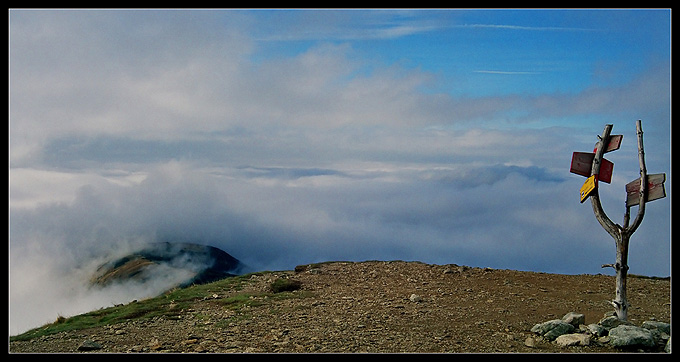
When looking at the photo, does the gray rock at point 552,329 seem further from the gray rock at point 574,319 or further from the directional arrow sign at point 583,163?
the directional arrow sign at point 583,163

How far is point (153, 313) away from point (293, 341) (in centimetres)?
551

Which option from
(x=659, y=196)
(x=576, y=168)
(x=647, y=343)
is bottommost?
(x=647, y=343)

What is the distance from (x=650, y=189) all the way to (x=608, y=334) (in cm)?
310

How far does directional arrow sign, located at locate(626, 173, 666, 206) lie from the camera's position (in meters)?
11.6

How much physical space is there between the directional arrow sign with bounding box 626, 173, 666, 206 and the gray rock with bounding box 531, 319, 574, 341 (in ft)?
9.53

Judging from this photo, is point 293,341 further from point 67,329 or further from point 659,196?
point 659,196

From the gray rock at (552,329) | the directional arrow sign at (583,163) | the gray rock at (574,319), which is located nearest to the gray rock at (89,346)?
the gray rock at (552,329)

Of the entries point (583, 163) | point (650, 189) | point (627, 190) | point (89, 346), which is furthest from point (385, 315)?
point (89, 346)

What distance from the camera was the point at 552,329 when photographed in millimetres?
11672

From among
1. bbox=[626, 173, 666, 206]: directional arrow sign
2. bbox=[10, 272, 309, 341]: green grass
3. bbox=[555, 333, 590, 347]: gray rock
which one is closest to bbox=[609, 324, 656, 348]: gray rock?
bbox=[555, 333, 590, 347]: gray rock

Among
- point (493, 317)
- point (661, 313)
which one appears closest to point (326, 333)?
point (493, 317)

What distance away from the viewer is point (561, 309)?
14.4 metres

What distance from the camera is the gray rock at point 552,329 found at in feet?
37.7

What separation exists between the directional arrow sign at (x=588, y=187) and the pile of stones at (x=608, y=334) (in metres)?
2.59
